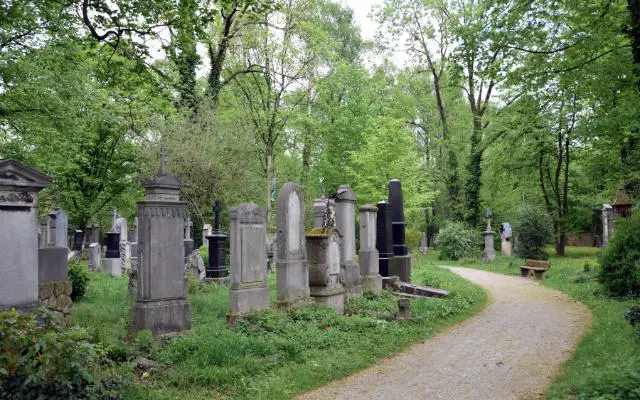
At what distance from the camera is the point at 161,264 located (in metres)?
8.37

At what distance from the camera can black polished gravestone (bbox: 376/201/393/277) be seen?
49.6ft

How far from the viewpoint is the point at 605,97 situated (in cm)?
1373

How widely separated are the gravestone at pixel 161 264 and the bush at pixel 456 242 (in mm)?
22457

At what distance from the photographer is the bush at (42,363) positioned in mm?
4461

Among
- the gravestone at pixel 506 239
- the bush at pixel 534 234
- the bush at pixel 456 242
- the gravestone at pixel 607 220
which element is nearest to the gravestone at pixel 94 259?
the bush at pixel 456 242

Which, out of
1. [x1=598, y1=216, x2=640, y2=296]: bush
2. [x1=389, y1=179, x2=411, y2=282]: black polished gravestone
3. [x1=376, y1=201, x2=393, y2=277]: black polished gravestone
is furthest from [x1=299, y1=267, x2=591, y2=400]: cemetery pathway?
[x1=389, y1=179, x2=411, y2=282]: black polished gravestone

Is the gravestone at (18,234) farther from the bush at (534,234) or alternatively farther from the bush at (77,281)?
the bush at (534,234)

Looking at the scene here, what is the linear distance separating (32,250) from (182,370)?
8.35 ft

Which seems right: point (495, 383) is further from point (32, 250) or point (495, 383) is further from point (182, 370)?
point (32, 250)

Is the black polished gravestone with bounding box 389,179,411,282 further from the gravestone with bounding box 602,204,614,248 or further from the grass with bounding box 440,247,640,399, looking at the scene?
the gravestone with bounding box 602,204,614,248

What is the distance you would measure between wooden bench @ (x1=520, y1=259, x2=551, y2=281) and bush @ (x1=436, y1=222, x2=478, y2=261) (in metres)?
8.23

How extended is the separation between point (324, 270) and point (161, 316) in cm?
367

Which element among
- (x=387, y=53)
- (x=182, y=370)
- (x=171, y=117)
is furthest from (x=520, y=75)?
(x=387, y=53)

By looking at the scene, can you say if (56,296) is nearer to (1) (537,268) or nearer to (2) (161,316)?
(2) (161,316)
